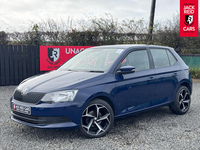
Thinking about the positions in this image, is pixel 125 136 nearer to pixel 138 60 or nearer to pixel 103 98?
pixel 103 98

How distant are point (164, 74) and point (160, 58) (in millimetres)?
399

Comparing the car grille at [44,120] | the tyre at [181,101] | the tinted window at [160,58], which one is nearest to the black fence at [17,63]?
the tinted window at [160,58]

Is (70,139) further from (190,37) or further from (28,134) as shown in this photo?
(190,37)

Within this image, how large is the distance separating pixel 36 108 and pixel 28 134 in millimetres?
812

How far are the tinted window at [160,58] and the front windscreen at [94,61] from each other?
93 cm

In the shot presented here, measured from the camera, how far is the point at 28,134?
4.27 m

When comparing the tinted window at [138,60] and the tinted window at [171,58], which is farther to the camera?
the tinted window at [171,58]

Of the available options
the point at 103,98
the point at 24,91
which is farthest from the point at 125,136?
the point at 24,91

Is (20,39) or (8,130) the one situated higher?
(20,39)

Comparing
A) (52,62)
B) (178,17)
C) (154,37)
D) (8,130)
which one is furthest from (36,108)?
(178,17)

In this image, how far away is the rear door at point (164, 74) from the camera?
16.9 feet

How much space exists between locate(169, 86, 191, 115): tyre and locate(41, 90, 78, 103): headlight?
2.84 m

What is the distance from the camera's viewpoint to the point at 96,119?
13.4 feet

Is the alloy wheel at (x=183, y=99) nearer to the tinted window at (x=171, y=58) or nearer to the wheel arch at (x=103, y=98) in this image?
the tinted window at (x=171, y=58)
